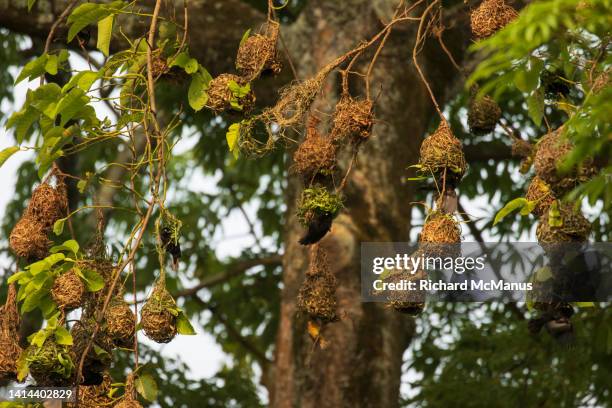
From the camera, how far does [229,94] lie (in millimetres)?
3357

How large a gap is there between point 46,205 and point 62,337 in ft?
1.91

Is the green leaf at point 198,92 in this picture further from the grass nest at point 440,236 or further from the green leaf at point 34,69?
the grass nest at point 440,236

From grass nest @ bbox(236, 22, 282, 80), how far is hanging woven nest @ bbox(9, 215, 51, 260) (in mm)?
831

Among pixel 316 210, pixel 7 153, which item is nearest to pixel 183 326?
pixel 316 210

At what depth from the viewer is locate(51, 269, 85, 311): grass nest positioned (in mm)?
3211

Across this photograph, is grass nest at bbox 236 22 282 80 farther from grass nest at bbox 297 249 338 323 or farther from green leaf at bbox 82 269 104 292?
green leaf at bbox 82 269 104 292

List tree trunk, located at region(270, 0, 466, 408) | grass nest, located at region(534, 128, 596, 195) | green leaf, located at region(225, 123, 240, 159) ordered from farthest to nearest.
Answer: tree trunk, located at region(270, 0, 466, 408), green leaf, located at region(225, 123, 240, 159), grass nest, located at region(534, 128, 596, 195)

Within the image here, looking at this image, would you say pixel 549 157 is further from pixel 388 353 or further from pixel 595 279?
pixel 388 353

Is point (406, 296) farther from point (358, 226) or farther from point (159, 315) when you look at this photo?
point (358, 226)

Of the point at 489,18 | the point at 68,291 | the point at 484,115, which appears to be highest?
the point at 489,18

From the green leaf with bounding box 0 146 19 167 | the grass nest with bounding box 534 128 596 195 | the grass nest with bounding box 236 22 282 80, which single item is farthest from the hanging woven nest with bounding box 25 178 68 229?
the grass nest with bounding box 534 128 596 195

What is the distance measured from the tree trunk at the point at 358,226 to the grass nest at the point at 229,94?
1438 mm

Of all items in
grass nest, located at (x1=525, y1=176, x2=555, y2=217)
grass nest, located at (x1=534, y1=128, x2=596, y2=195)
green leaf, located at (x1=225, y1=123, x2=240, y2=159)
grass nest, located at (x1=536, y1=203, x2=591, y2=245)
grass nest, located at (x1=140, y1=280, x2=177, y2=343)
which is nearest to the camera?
grass nest, located at (x1=534, y1=128, x2=596, y2=195)

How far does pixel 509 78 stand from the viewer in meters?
2.67
